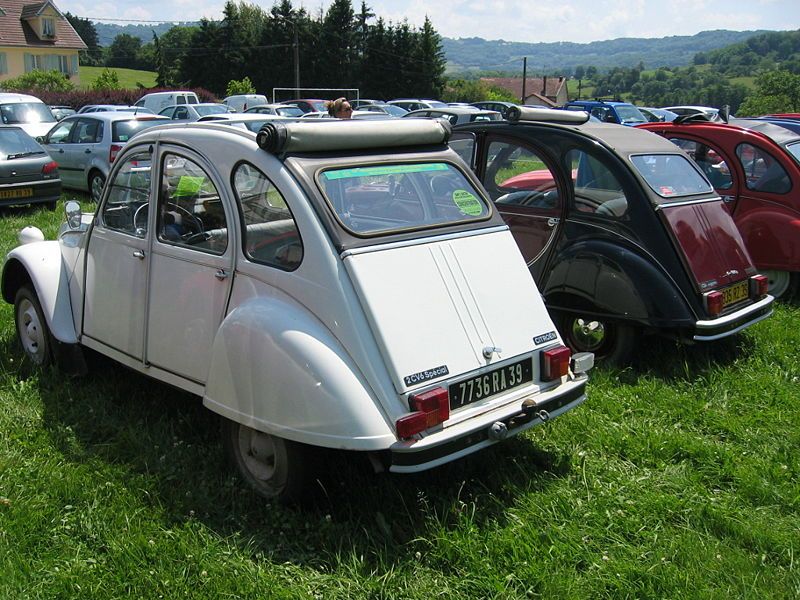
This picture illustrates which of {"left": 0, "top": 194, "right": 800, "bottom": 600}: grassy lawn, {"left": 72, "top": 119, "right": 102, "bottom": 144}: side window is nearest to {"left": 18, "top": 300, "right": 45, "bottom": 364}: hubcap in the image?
{"left": 0, "top": 194, "right": 800, "bottom": 600}: grassy lawn

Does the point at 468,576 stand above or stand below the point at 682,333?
below

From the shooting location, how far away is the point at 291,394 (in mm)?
3518

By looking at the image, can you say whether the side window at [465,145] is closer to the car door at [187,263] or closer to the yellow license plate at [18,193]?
the car door at [187,263]

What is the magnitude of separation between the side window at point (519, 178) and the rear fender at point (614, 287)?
1.84 feet

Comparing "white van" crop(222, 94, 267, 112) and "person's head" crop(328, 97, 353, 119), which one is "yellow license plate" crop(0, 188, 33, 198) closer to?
"person's head" crop(328, 97, 353, 119)

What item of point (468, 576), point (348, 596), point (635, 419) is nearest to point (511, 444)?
→ point (635, 419)

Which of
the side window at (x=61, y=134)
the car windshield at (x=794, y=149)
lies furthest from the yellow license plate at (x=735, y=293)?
the side window at (x=61, y=134)

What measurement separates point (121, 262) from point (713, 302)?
4.05 meters

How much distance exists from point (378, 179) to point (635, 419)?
92.1 inches

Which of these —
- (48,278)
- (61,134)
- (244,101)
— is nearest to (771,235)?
(48,278)

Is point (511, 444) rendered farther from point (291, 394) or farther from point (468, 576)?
point (291, 394)

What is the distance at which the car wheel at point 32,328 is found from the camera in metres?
5.49

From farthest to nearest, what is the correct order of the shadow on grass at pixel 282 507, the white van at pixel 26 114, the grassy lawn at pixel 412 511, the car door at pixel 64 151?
the white van at pixel 26 114 < the car door at pixel 64 151 < the shadow on grass at pixel 282 507 < the grassy lawn at pixel 412 511

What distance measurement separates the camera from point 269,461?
3979 mm
